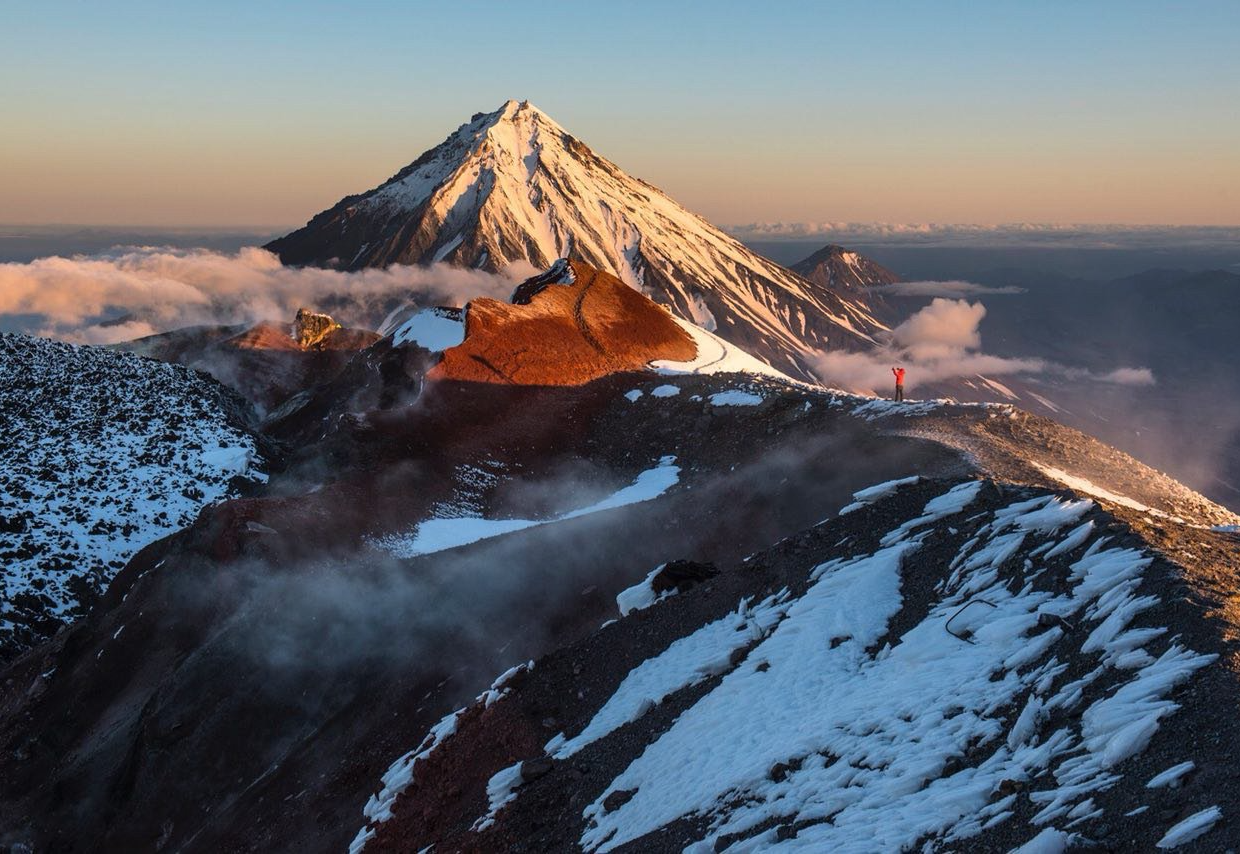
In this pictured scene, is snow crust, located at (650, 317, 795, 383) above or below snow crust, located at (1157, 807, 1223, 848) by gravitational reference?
above

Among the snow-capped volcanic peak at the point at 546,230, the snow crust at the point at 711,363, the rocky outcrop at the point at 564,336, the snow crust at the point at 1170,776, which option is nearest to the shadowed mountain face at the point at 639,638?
the snow crust at the point at 1170,776

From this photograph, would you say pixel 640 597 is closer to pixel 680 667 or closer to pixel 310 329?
pixel 680 667

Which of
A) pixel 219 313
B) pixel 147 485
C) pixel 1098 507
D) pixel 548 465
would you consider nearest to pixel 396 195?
pixel 219 313

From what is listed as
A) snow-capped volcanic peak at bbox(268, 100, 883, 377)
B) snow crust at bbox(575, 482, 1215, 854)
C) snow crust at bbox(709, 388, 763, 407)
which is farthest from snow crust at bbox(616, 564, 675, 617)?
snow-capped volcanic peak at bbox(268, 100, 883, 377)

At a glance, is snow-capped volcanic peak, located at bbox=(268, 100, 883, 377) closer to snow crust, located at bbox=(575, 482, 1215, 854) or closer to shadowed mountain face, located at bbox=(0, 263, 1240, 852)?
shadowed mountain face, located at bbox=(0, 263, 1240, 852)

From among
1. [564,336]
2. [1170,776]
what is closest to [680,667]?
[1170,776]

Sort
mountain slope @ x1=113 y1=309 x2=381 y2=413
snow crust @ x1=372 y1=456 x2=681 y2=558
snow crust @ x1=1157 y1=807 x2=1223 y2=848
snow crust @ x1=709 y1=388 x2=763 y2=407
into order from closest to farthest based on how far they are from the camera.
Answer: snow crust @ x1=1157 y1=807 x2=1223 y2=848 < snow crust @ x1=372 y1=456 x2=681 y2=558 < snow crust @ x1=709 y1=388 x2=763 y2=407 < mountain slope @ x1=113 y1=309 x2=381 y2=413

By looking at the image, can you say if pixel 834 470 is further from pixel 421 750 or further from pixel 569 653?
pixel 421 750
